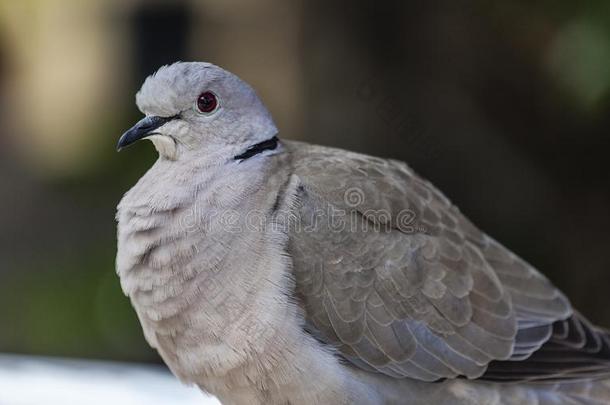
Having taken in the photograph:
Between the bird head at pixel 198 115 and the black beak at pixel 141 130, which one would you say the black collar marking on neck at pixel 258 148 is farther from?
the black beak at pixel 141 130

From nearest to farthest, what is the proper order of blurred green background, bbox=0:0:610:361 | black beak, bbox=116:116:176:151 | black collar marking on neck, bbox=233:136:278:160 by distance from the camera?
black beak, bbox=116:116:176:151 < black collar marking on neck, bbox=233:136:278:160 < blurred green background, bbox=0:0:610:361

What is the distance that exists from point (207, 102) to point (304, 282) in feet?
1.52

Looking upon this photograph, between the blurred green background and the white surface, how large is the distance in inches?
42.1

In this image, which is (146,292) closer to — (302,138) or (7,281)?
(302,138)

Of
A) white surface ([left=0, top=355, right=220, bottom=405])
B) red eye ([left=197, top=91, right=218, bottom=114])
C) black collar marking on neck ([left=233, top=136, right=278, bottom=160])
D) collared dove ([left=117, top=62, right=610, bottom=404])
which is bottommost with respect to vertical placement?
white surface ([left=0, top=355, right=220, bottom=405])

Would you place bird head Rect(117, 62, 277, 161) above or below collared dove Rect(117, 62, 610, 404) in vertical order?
above

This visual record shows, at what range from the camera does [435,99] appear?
3.50 meters

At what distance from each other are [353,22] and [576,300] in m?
1.43

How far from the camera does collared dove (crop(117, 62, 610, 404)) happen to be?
6.31 ft

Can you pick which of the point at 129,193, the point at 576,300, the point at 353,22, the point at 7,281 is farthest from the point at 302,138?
the point at 7,281

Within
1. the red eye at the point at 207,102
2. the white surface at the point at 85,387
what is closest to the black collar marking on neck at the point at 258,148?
the red eye at the point at 207,102

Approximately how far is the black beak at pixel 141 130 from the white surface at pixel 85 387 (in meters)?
1.06

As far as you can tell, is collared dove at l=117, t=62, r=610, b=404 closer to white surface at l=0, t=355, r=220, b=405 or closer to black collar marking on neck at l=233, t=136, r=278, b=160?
black collar marking on neck at l=233, t=136, r=278, b=160

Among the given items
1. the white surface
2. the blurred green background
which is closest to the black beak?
the white surface
